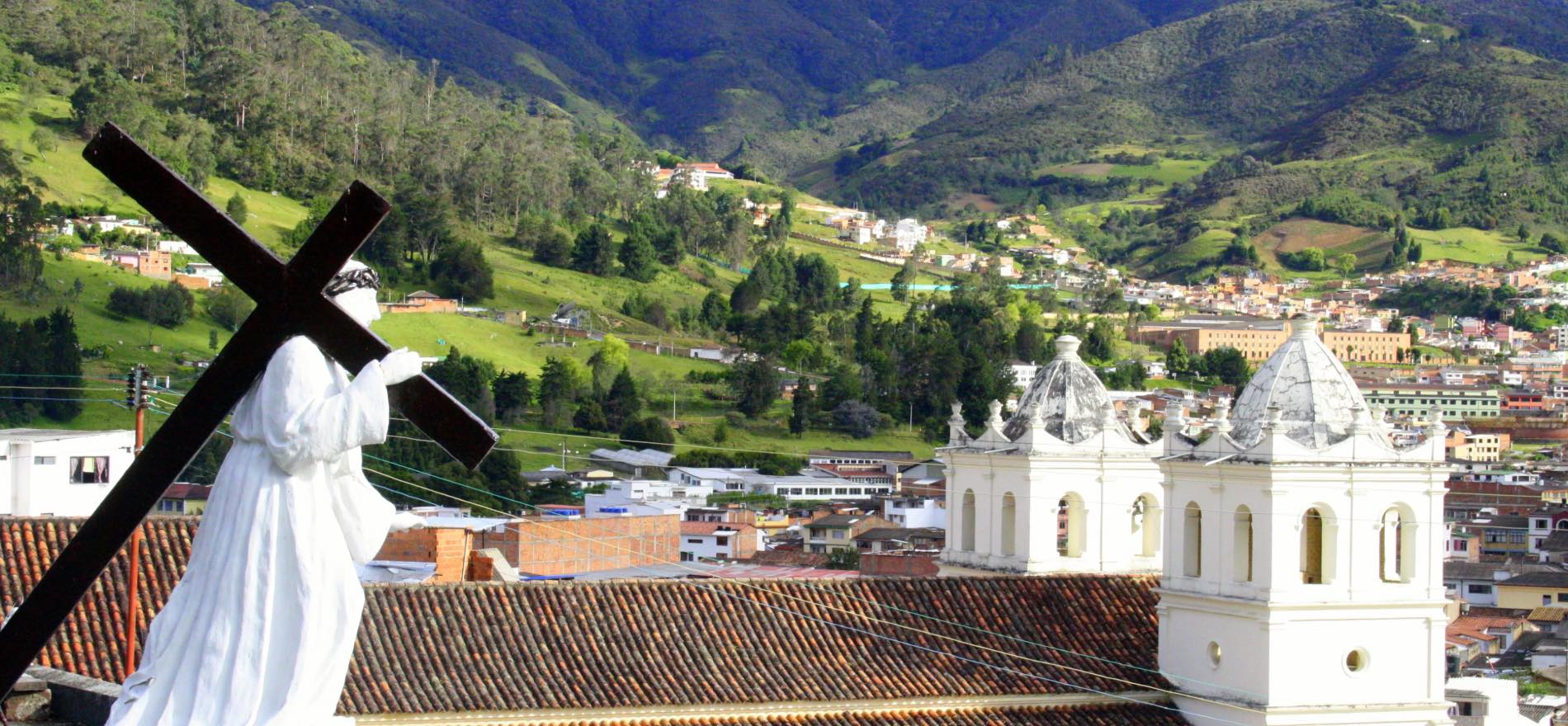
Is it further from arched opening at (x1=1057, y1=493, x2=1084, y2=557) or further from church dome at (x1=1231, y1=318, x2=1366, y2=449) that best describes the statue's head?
arched opening at (x1=1057, y1=493, x2=1084, y2=557)

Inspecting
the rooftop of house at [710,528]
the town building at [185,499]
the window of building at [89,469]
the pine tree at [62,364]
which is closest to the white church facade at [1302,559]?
the window of building at [89,469]

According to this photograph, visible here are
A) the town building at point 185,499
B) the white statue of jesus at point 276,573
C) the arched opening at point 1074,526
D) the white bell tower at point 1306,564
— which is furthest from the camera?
the town building at point 185,499

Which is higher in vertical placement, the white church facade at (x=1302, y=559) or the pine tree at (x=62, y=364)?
the pine tree at (x=62, y=364)

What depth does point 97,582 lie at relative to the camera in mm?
16000

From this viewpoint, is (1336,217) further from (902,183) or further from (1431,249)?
(902,183)

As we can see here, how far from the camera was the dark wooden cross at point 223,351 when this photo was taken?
5.90 meters

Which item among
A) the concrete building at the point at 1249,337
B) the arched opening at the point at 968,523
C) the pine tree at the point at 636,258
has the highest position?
the pine tree at the point at 636,258

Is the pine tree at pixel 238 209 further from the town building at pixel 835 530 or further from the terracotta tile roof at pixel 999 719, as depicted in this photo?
the terracotta tile roof at pixel 999 719

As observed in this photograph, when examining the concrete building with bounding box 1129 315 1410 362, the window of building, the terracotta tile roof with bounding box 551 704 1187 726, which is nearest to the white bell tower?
the terracotta tile roof with bounding box 551 704 1187 726

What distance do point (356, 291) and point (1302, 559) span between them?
541 inches

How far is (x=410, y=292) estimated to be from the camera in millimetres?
71938

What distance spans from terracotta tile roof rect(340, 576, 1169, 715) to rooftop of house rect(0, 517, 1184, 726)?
0.02 meters

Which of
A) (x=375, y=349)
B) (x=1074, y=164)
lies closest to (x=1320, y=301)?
(x=1074, y=164)

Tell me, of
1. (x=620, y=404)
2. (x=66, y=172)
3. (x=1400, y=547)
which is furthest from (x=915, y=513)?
(x=1400, y=547)
